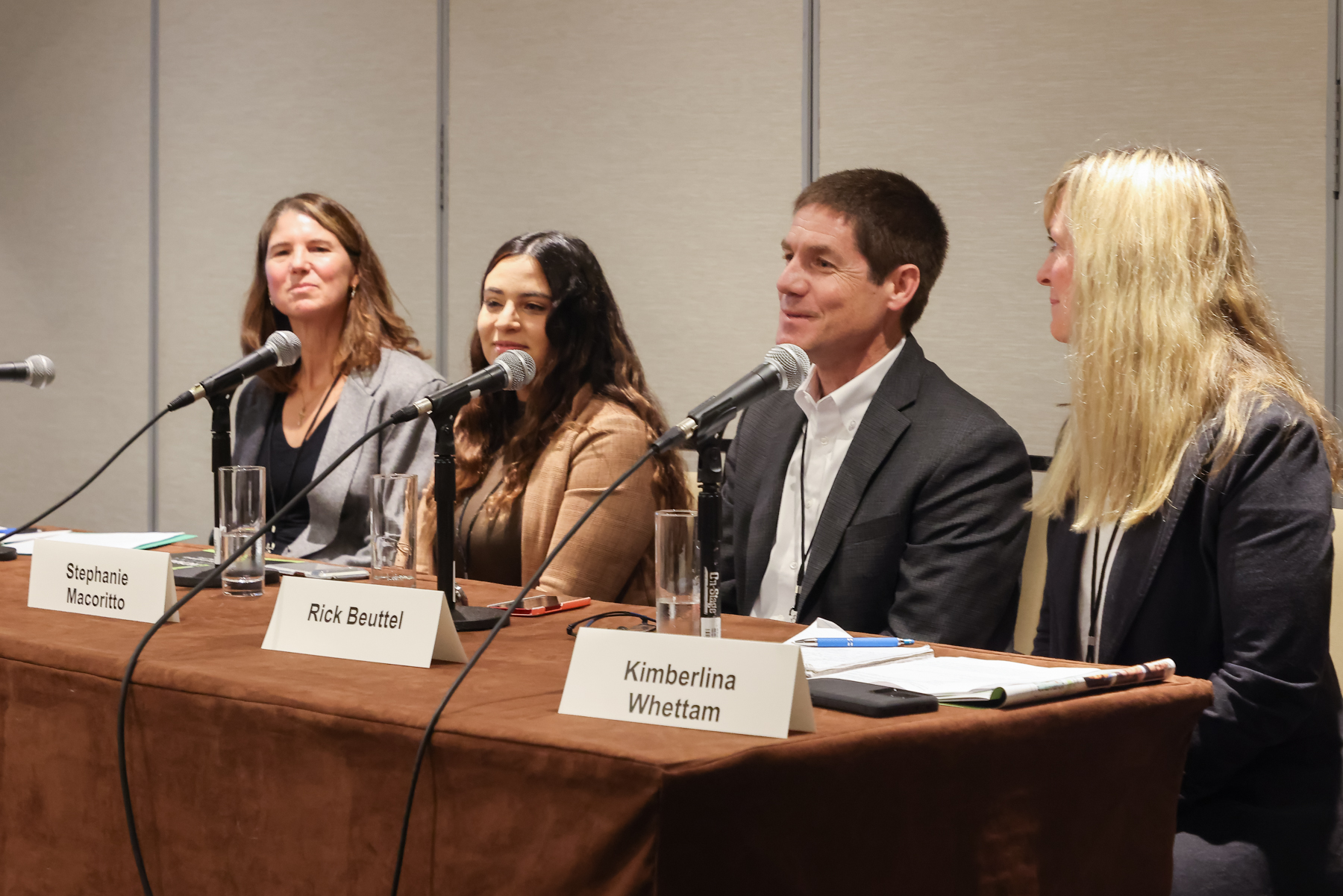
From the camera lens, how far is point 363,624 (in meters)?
1.41

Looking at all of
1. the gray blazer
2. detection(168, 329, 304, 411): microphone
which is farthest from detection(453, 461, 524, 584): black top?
detection(168, 329, 304, 411): microphone

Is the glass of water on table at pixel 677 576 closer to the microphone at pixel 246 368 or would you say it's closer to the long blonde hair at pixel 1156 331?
the long blonde hair at pixel 1156 331

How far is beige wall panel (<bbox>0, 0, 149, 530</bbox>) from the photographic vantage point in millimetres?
4676

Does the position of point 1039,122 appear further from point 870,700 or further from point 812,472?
point 870,700

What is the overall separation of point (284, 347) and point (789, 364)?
0.88 metres

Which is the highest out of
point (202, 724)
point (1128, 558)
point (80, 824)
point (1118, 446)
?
point (1118, 446)

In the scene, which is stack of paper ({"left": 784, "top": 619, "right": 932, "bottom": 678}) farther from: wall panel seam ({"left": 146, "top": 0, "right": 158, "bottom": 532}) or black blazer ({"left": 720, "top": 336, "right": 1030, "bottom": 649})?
wall panel seam ({"left": 146, "top": 0, "right": 158, "bottom": 532})

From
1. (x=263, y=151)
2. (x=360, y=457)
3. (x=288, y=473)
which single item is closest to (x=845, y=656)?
(x=360, y=457)

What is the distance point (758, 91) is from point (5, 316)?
321 centimetres

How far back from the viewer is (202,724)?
1.29 m

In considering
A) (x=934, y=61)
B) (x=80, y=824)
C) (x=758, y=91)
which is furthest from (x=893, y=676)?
(x=758, y=91)

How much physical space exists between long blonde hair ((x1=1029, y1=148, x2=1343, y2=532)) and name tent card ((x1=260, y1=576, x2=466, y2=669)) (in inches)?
35.8

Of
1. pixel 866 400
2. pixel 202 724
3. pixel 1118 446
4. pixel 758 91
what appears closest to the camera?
pixel 202 724

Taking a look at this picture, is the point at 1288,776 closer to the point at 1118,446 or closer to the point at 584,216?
the point at 1118,446
